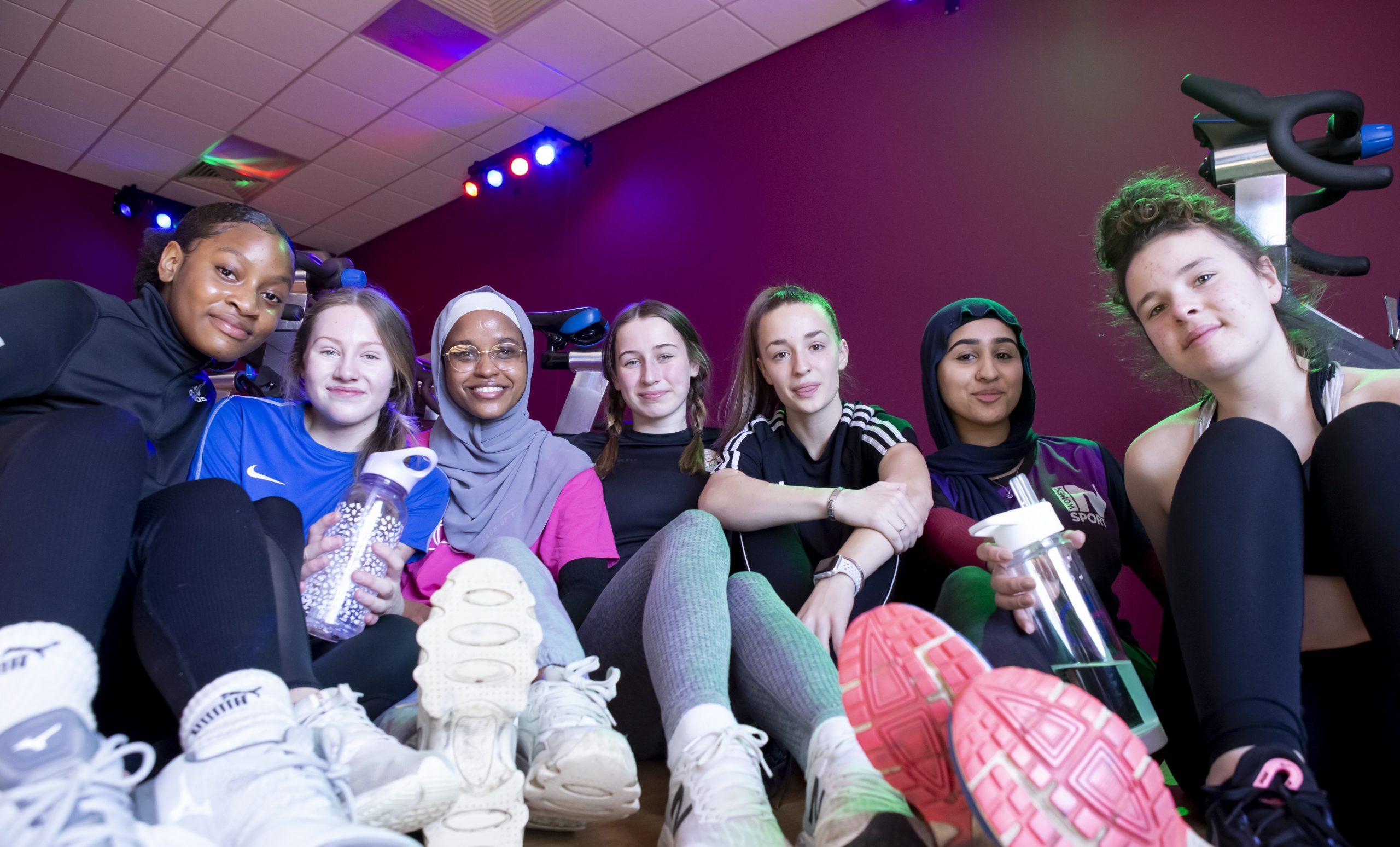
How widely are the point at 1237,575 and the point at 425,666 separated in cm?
77

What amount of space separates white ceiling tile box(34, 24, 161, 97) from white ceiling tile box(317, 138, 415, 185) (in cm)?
84

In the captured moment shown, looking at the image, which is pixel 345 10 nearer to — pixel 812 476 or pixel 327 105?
pixel 327 105

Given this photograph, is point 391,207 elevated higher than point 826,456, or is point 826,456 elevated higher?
point 391,207

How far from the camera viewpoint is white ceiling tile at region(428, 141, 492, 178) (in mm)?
4305

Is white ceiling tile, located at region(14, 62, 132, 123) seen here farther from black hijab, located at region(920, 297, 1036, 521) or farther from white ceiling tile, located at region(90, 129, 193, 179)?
black hijab, located at region(920, 297, 1036, 521)

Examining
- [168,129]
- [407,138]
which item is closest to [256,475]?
[407,138]

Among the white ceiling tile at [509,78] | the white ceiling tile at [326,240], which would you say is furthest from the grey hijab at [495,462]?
the white ceiling tile at [326,240]

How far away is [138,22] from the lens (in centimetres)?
330

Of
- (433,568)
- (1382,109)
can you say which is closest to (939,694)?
(433,568)

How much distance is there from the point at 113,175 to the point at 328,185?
45.4 inches

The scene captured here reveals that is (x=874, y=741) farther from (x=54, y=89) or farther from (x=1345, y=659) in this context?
(x=54, y=89)

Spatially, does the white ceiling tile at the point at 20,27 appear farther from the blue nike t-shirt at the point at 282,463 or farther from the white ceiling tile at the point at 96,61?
the blue nike t-shirt at the point at 282,463

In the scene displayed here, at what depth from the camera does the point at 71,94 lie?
380cm

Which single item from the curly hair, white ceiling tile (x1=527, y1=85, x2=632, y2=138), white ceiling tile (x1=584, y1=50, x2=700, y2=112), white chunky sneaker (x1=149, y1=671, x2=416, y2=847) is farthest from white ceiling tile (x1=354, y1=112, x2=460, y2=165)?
white chunky sneaker (x1=149, y1=671, x2=416, y2=847)
